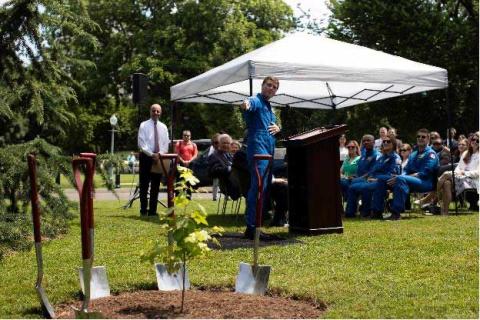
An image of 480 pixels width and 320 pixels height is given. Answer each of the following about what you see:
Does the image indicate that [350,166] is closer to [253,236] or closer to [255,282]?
[253,236]

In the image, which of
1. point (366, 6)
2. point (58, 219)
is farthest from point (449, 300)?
point (366, 6)

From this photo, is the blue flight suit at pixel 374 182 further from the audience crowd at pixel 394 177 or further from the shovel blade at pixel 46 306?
the shovel blade at pixel 46 306

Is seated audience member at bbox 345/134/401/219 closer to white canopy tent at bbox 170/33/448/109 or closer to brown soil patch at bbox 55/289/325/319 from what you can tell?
white canopy tent at bbox 170/33/448/109

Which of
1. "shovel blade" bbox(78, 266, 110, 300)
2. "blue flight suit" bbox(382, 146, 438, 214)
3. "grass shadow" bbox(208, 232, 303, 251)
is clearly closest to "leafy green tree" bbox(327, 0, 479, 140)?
"blue flight suit" bbox(382, 146, 438, 214)

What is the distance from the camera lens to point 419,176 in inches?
468

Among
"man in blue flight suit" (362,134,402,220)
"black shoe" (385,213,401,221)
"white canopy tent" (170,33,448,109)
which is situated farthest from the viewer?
"man in blue flight suit" (362,134,402,220)

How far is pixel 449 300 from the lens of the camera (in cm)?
480

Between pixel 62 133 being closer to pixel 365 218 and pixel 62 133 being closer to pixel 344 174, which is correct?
pixel 365 218

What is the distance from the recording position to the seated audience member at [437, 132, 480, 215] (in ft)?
40.3

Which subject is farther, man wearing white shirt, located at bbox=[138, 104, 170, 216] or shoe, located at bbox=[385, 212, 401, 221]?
man wearing white shirt, located at bbox=[138, 104, 170, 216]

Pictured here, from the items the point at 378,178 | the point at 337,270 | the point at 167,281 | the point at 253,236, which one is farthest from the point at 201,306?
the point at 378,178

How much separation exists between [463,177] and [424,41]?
16.2 meters

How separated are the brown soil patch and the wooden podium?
3.77 m

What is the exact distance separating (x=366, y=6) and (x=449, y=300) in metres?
24.9
